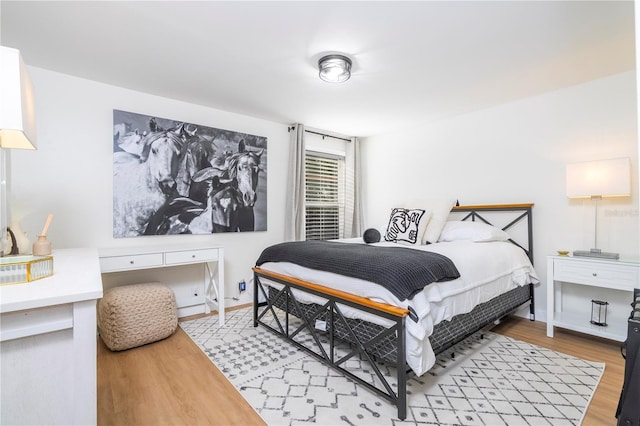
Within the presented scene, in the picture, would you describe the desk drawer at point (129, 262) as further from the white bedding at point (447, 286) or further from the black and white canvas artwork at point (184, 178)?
the white bedding at point (447, 286)

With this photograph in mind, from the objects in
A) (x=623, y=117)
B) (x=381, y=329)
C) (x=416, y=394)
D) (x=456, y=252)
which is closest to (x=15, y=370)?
(x=381, y=329)

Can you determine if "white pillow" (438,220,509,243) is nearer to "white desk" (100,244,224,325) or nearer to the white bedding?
the white bedding

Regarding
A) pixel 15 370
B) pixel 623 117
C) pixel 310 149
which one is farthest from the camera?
pixel 310 149

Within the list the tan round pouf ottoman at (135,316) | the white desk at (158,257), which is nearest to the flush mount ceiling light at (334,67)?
the white desk at (158,257)

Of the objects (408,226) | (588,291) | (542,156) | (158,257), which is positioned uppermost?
(542,156)

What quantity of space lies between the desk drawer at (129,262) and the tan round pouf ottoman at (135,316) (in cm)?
22

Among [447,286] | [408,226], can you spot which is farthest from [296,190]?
[447,286]

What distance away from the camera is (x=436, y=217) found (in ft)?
10.4

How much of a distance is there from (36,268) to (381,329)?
5.41ft

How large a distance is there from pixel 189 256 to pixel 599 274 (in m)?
3.50

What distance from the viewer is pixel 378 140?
4656 millimetres

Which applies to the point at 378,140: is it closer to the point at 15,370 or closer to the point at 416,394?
the point at 416,394

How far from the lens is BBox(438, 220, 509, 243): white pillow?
291cm

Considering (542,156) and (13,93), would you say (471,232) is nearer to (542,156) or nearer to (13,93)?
(542,156)
